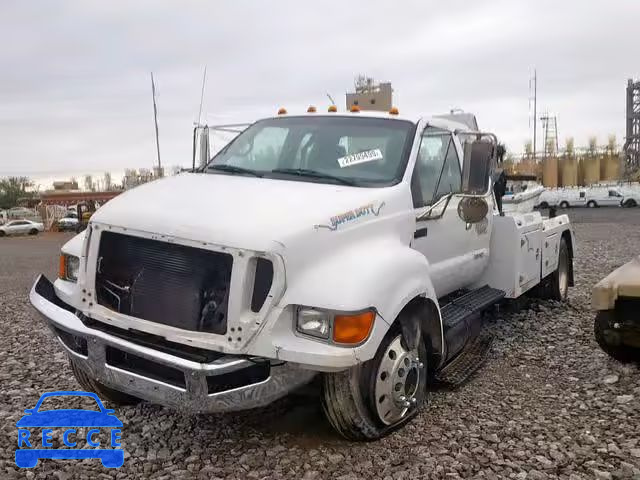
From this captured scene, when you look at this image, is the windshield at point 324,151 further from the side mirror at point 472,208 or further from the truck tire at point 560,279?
the truck tire at point 560,279

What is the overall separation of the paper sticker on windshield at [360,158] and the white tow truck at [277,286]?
0.04 feet

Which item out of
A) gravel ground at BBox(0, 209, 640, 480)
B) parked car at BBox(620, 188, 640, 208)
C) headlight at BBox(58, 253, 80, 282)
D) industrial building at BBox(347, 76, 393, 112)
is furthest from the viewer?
parked car at BBox(620, 188, 640, 208)

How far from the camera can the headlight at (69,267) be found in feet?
13.3

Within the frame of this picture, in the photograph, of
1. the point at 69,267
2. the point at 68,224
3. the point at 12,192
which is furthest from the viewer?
the point at 12,192

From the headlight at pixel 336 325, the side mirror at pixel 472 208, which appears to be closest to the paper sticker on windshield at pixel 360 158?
the side mirror at pixel 472 208

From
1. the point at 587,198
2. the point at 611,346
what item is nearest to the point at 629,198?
the point at 587,198

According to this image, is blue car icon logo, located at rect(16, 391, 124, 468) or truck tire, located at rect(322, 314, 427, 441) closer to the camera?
truck tire, located at rect(322, 314, 427, 441)

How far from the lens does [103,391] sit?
4422mm

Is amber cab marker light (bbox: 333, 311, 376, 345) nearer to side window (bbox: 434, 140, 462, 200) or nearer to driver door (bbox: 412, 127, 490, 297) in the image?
driver door (bbox: 412, 127, 490, 297)

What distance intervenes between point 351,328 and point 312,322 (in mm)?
216

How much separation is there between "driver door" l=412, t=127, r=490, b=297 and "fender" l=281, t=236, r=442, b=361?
605 mm

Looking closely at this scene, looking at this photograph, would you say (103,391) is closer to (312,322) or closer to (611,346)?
(312,322)

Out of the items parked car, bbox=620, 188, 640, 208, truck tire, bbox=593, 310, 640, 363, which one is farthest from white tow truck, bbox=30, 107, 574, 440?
parked car, bbox=620, 188, 640, 208

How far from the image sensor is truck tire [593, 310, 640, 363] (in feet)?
16.3
